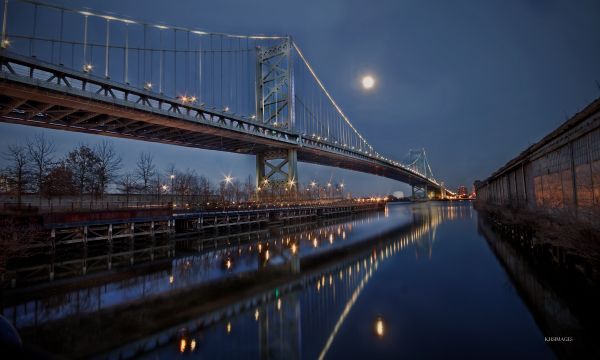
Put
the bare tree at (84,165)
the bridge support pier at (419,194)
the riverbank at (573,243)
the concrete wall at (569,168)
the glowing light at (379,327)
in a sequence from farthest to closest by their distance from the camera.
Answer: the bridge support pier at (419,194), the bare tree at (84,165), the concrete wall at (569,168), the riverbank at (573,243), the glowing light at (379,327)

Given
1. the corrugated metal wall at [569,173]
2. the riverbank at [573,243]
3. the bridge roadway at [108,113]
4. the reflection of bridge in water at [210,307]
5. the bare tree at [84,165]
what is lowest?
the reflection of bridge in water at [210,307]

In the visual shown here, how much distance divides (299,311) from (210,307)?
7.82ft

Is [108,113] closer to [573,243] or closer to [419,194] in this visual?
[573,243]

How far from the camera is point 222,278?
447 inches

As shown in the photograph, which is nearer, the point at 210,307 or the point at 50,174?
the point at 210,307

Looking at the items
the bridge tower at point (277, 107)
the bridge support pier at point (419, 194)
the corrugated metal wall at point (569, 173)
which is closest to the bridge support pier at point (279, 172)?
the bridge tower at point (277, 107)

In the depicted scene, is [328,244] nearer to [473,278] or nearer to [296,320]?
[473,278]

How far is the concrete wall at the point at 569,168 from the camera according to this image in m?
9.71

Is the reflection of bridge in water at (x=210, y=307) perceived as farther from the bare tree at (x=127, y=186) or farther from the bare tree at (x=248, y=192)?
the bare tree at (x=248, y=192)

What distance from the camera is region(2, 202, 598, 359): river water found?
6281mm

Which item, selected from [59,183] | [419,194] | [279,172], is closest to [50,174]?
[59,183]

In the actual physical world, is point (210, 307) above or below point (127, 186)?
below

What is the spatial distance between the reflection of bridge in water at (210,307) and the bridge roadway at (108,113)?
16.8 m

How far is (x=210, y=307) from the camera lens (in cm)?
838
